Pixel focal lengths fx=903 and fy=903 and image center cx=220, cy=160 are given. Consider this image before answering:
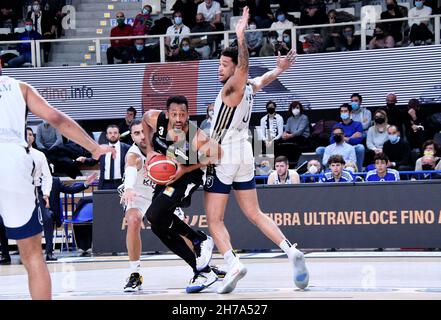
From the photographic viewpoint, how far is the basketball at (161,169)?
943 cm

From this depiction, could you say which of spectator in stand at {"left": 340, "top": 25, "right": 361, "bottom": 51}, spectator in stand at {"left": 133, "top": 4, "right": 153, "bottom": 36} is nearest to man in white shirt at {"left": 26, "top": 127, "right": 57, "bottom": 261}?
spectator in stand at {"left": 340, "top": 25, "right": 361, "bottom": 51}

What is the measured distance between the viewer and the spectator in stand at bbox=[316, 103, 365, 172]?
1842cm

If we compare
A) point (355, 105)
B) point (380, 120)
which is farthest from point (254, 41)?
point (380, 120)

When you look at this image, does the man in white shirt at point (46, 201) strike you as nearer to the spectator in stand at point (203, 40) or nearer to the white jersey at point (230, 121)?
the white jersey at point (230, 121)

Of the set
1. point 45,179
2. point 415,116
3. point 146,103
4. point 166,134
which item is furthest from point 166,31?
point 166,134

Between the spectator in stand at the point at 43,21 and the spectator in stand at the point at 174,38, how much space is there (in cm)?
379

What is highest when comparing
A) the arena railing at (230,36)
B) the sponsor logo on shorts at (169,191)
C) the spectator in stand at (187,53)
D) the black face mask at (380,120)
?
the arena railing at (230,36)

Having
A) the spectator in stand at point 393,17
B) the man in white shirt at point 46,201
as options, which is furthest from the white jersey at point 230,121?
the spectator in stand at point 393,17

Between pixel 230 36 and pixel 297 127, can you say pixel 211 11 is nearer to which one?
pixel 230 36

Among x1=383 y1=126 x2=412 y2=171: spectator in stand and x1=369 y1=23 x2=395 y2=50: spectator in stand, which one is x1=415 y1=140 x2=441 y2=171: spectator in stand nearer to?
x1=383 y1=126 x2=412 y2=171: spectator in stand

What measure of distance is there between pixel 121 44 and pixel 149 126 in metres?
13.6

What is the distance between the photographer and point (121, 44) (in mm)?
22953

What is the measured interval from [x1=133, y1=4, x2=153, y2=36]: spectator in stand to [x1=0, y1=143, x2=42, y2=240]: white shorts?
17508mm

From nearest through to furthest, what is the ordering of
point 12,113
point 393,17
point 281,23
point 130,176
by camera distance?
point 12,113, point 130,176, point 393,17, point 281,23
